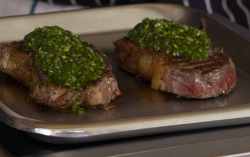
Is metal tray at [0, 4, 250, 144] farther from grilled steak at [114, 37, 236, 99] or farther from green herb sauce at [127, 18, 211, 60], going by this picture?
green herb sauce at [127, 18, 211, 60]

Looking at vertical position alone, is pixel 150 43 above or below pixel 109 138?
above

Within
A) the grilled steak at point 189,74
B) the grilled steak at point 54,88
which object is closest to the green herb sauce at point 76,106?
the grilled steak at point 54,88

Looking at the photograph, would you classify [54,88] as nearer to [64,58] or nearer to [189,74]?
[64,58]

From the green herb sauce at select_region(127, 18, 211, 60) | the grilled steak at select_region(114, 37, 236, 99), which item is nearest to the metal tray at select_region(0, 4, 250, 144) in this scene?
the grilled steak at select_region(114, 37, 236, 99)

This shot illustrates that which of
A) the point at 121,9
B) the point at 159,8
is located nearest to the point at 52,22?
the point at 121,9

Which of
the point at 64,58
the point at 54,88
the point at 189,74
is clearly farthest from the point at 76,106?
the point at 189,74

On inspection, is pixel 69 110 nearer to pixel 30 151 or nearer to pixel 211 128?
pixel 30 151

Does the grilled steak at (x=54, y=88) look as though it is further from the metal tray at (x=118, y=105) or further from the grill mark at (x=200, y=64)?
the grill mark at (x=200, y=64)
